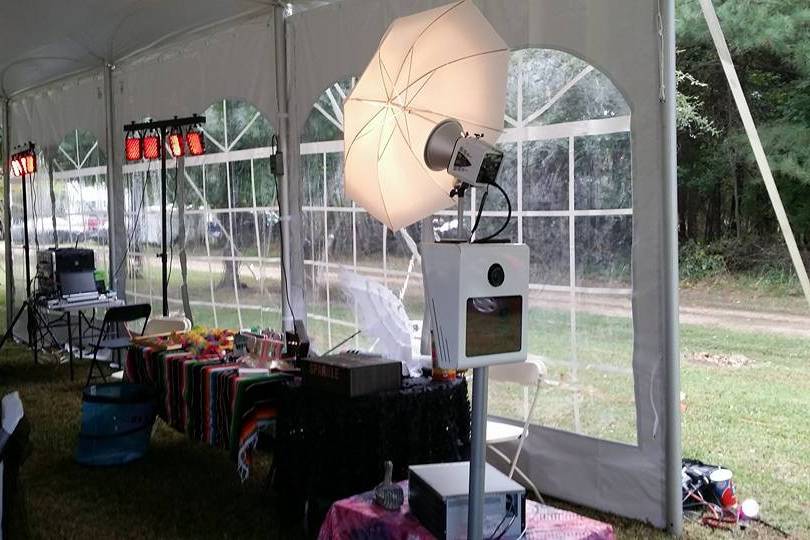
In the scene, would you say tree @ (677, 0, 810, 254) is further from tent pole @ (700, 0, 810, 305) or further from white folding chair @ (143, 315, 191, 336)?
white folding chair @ (143, 315, 191, 336)

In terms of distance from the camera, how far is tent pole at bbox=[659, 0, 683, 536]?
296 cm

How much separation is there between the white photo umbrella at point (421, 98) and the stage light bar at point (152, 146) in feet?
12.5

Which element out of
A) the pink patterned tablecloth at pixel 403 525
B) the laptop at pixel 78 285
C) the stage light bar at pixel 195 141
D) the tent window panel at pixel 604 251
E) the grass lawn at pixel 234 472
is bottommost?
the grass lawn at pixel 234 472

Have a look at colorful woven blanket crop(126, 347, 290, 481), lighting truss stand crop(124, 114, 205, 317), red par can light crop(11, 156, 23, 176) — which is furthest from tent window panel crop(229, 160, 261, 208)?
red par can light crop(11, 156, 23, 176)

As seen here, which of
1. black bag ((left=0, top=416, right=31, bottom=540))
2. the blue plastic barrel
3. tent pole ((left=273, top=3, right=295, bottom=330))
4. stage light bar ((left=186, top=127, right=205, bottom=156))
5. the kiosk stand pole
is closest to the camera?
the kiosk stand pole

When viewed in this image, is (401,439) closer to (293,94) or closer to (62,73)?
(293,94)

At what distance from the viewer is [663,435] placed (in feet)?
10.2

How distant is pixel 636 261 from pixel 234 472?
229 centimetres

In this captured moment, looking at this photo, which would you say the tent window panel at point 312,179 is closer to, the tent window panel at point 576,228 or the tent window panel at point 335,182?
the tent window panel at point 335,182

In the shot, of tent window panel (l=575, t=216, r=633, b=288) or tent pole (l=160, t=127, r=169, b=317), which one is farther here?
tent pole (l=160, t=127, r=169, b=317)

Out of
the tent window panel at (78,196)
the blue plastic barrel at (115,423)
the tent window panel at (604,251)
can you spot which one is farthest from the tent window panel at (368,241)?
the tent window panel at (78,196)

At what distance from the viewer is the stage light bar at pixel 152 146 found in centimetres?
569

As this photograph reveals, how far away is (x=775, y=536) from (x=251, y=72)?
393cm

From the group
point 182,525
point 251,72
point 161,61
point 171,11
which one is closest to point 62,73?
point 161,61
